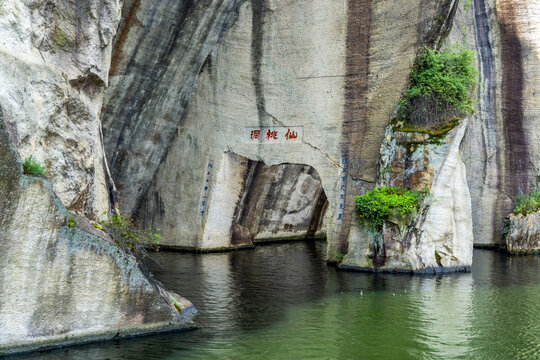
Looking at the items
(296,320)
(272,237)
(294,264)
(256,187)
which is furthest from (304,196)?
(296,320)

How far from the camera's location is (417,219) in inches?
584

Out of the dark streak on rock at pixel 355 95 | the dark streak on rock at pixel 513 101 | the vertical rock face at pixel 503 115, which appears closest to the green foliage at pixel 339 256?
the dark streak on rock at pixel 355 95

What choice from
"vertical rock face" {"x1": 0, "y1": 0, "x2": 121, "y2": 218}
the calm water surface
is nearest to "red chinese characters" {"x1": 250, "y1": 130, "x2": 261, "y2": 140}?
the calm water surface

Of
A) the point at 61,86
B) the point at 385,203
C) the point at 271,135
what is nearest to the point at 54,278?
the point at 61,86

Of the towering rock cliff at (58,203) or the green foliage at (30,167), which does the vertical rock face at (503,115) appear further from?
the green foliage at (30,167)

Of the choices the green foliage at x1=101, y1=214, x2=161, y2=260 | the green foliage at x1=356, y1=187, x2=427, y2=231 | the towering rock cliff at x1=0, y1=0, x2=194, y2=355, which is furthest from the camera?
the green foliage at x1=356, y1=187, x2=427, y2=231

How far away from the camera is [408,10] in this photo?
1515 centimetres

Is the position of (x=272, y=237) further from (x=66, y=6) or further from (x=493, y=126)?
(x=66, y=6)

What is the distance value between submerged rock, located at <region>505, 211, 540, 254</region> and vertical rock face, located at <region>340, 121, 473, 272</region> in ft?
18.9

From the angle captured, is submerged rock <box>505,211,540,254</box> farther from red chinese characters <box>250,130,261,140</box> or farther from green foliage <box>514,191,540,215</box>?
red chinese characters <box>250,130,261,140</box>

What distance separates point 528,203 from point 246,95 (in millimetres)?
10039

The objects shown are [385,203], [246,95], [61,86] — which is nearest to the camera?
[61,86]

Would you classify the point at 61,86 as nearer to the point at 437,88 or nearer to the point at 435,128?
the point at 437,88

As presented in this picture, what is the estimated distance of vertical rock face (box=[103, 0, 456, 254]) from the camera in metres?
15.5
